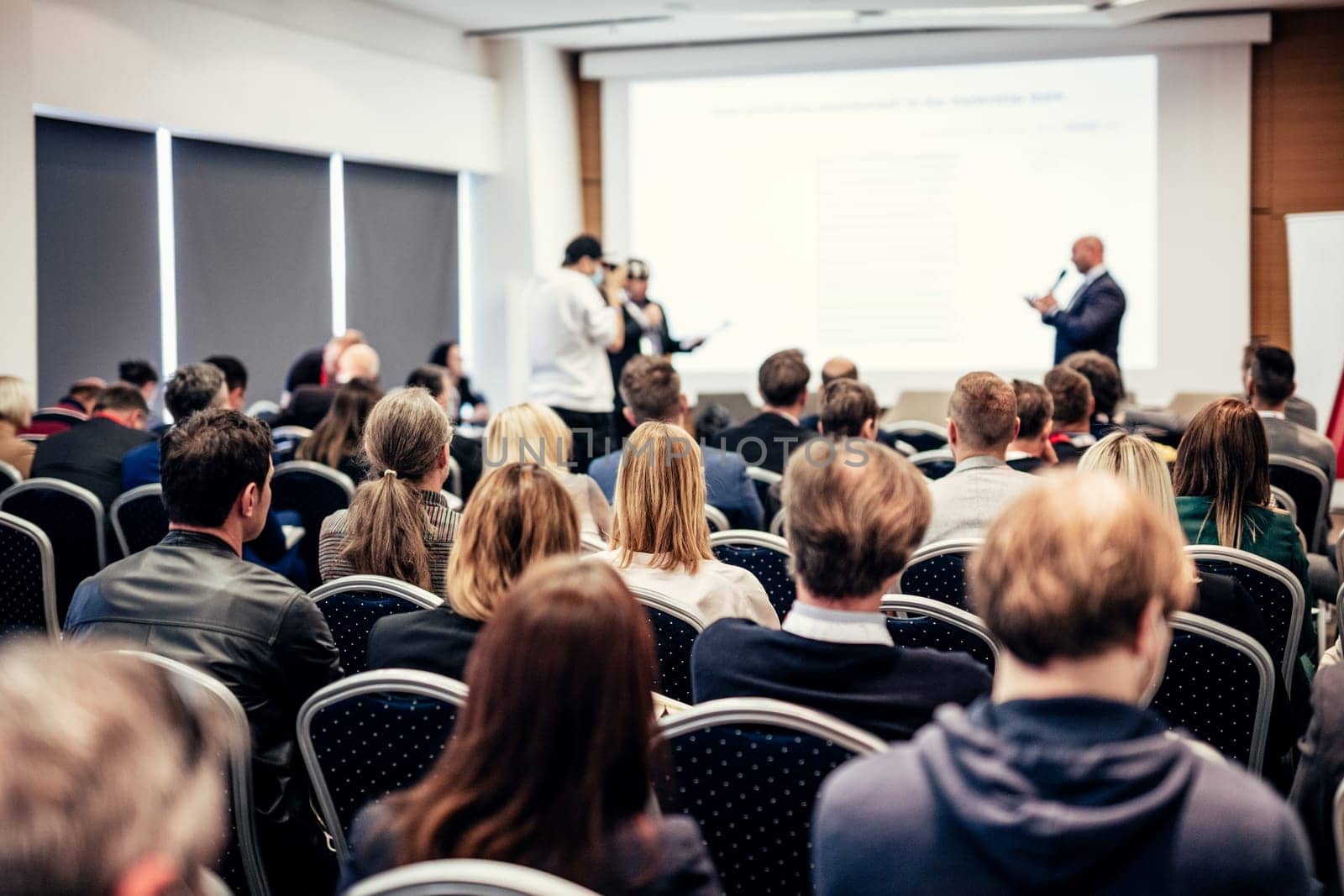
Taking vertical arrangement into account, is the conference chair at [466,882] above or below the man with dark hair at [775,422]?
below

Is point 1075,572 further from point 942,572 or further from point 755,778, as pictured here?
point 942,572

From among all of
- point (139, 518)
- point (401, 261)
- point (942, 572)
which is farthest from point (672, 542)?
point (401, 261)

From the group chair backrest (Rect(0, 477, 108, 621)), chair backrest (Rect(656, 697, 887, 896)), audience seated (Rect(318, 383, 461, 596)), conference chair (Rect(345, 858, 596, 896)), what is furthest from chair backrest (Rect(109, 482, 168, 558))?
conference chair (Rect(345, 858, 596, 896))

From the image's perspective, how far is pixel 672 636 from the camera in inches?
96.9

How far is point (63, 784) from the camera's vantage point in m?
0.85

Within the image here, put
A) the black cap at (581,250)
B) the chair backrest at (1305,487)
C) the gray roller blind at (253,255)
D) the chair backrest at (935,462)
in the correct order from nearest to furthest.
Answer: the chair backrest at (1305,487) < the chair backrest at (935,462) < the black cap at (581,250) < the gray roller blind at (253,255)

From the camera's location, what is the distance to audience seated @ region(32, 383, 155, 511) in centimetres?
446

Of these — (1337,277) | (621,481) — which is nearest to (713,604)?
(621,481)

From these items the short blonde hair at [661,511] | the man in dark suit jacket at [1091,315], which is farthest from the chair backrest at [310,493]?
the man in dark suit jacket at [1091,315]

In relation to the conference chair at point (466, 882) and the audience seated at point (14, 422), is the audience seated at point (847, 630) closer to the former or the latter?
the conference chair at point (466, 882)

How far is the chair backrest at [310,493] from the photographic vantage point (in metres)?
4.38

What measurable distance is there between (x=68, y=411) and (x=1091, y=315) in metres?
5.23

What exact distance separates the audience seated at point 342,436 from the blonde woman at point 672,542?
2096 mm

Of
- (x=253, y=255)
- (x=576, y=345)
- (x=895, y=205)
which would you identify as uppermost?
(x=895, y=205)
